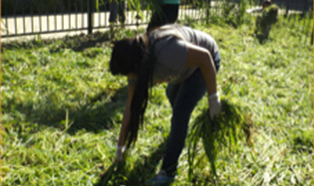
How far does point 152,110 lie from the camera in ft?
14.3

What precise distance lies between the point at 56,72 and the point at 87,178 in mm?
2023

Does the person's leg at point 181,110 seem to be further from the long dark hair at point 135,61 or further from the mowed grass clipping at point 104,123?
the long dark hair at point 135,61

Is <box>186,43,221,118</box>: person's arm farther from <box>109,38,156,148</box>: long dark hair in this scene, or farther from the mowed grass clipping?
the mowed grass clipping

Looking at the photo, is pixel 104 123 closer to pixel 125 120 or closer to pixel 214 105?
pixel 125 120

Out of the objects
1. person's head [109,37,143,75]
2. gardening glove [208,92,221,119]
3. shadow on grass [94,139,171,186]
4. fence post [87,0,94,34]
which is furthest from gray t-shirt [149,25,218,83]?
fence post [87,0,94,34]

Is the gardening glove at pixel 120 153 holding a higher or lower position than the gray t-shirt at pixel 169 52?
lower

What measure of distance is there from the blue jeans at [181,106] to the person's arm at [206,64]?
131 millimetres

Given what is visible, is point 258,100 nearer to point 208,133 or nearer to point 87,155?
point 208,133

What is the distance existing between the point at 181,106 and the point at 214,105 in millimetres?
239

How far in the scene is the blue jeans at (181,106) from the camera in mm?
2943

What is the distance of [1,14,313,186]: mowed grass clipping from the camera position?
3242mm

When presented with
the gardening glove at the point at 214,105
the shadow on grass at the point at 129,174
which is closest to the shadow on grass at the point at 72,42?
the shadow on grass at the point at 129,174

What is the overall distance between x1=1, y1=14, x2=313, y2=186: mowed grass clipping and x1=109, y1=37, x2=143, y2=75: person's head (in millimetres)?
660

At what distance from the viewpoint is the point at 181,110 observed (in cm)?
299
